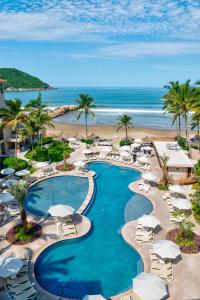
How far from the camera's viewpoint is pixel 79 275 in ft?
55.2

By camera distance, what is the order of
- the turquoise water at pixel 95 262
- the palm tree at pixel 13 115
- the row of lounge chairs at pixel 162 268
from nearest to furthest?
1. the turquoise water at pixel 95 262
2. the row of lounge chairs at pixel 162 268
3. the palm tree at pixel 13 115

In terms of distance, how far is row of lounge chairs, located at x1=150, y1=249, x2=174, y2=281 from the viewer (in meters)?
16.2

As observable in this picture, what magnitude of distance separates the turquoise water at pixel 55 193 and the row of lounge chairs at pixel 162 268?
1002 centimetres

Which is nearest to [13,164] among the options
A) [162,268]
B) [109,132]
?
[162,268]

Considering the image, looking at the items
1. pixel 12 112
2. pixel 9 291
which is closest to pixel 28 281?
pixel 9 291

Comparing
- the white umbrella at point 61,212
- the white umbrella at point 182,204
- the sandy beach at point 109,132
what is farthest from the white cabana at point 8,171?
the sandy beach at point 109,132

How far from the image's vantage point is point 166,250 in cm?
1739

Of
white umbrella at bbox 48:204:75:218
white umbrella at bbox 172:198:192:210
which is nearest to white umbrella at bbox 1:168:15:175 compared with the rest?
white umbrella at bbox 48:204:75:218

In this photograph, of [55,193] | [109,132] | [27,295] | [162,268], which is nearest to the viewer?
[27,295]

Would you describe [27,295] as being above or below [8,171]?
below

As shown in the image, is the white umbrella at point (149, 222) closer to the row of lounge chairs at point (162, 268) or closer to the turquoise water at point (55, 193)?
the row of lounge chairs at point (162, 268)

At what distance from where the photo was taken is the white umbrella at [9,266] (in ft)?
49.6

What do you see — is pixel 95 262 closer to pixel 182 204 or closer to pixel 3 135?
pixel 182 204

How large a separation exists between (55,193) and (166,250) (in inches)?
587
